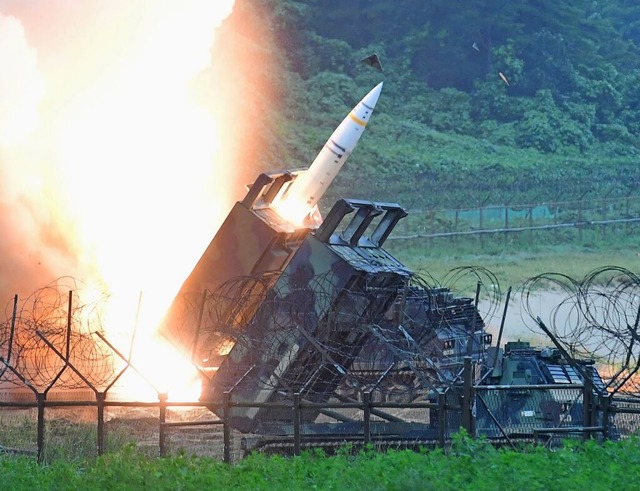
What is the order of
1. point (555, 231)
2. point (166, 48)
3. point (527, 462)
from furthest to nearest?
point (555, 231) < point (166, 48) < point (527, 462)

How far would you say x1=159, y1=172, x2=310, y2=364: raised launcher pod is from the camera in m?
18.7

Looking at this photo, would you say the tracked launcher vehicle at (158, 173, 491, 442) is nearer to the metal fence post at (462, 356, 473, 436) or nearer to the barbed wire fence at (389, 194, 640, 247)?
the metal fence post at (462, 356, 473, 436)

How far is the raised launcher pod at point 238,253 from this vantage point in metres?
18.7

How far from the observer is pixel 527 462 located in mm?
11133

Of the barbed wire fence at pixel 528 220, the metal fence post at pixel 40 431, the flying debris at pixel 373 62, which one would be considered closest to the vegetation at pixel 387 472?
the metal fence post at pixel 40 431

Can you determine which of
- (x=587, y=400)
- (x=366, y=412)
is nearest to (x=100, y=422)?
(x=366, y=412)

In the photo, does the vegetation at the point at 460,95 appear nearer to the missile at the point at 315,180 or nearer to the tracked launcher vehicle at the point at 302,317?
the missile at the point at 315,180

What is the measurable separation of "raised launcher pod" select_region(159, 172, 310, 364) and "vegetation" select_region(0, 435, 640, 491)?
19.5ft

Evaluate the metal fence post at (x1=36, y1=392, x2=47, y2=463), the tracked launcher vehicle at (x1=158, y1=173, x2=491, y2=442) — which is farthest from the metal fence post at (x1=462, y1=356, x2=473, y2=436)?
the metal fence post at (x1=36, y1=392, x2=47, y2=463)

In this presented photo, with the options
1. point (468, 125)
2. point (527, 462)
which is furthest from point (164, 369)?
point (468, 125)

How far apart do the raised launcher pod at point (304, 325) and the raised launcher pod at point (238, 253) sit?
0.62 metres

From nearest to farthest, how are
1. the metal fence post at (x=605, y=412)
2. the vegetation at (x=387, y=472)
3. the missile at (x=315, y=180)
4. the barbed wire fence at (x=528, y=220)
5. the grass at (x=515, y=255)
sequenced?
the vegetation at (x=387, y=472) → the metal fence post at (x=605, y=412) → the missile at (x=315, y=180) → the grass at (x=515, y=255) → the barbed wire fence at (x=528, y=220)

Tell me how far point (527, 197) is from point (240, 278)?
2393 cm

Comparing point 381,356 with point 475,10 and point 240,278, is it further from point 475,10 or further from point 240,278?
point 475,10
